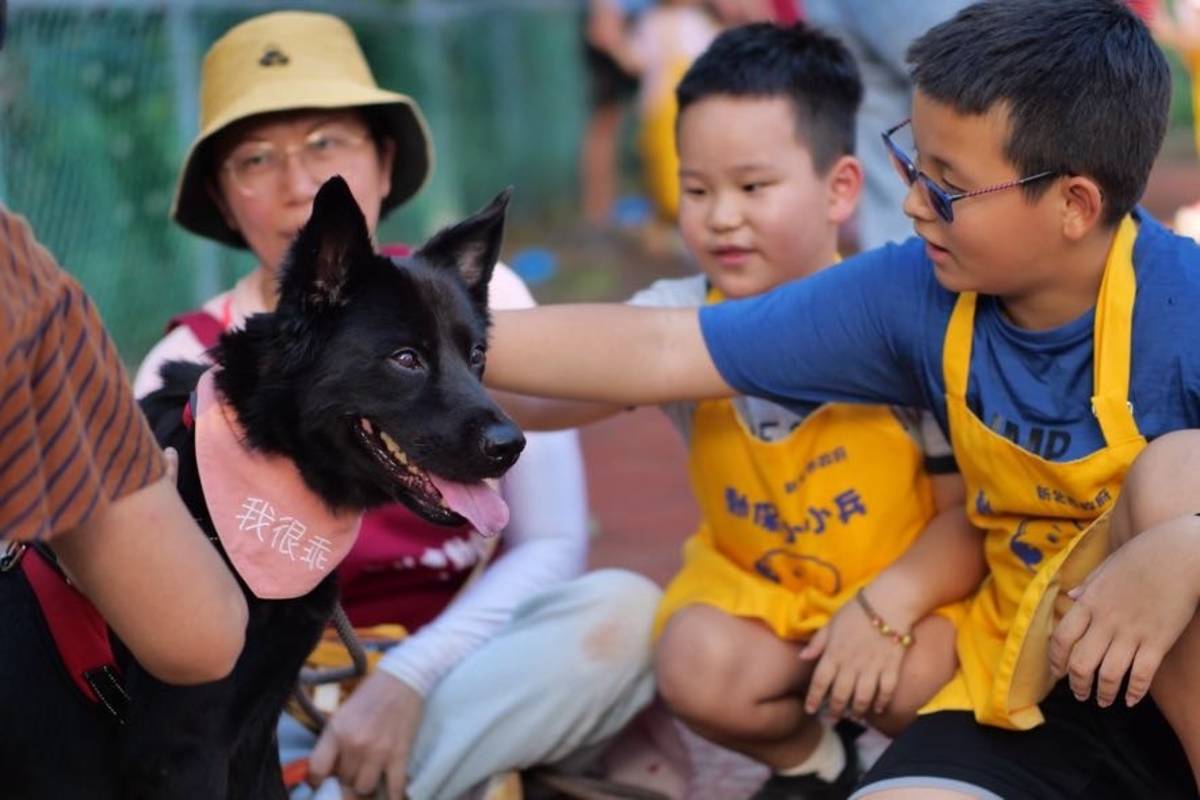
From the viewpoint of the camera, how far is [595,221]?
12984 millimetres

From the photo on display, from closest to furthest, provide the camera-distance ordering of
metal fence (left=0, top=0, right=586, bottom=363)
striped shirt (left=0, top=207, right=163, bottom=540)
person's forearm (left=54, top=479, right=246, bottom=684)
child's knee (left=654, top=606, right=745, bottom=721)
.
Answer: striped shirt (left=0, top=207, right=163, bottom=540) < person's forearm (left=54, top=479, right=246, bottom=684) < child's knee (left=654, top=606, right=745, bottom=721) < metal fence (left=0, top=0, right=586, bottom=363)

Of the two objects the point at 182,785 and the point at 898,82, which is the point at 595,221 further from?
the point at 182,785

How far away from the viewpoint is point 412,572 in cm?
356

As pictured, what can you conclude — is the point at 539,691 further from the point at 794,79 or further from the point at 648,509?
the point at 648,509

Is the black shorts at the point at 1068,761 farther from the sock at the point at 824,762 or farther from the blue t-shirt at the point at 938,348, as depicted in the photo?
the sock at the point at 824,762

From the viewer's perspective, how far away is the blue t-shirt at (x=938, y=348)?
8.92 ft

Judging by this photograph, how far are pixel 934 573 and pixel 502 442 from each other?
980 mm

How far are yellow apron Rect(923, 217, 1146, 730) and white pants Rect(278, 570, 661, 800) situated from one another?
0.78 metres

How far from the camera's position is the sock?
11.4 ft

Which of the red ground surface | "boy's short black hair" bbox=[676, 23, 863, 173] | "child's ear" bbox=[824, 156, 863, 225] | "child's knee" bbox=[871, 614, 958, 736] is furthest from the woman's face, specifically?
the red ground surface

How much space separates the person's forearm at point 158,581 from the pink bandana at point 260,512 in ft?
1.66

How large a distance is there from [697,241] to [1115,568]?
4.38ft

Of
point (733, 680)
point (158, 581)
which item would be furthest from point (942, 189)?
point (158, 581)

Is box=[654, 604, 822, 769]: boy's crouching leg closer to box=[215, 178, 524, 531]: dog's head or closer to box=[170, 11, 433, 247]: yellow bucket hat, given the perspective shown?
box=[215, 178, 524, 531]: dog's head
